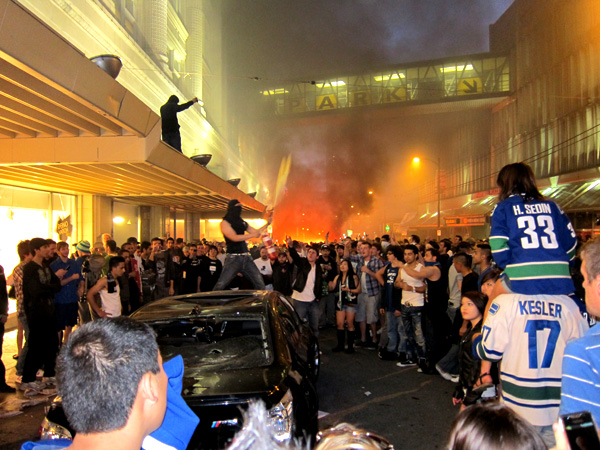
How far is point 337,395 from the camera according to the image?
629 centimetres

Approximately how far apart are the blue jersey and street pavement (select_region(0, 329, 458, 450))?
2.76 meters

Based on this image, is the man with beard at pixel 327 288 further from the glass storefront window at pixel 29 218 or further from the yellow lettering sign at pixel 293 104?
the yellow lettering sign at pixel 293 104

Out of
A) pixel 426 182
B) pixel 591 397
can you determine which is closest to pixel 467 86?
pixel 426 182

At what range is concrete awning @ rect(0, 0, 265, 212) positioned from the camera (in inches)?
198

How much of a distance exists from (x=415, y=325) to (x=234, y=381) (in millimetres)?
4636

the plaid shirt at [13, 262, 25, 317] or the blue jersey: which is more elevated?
the blue jersey

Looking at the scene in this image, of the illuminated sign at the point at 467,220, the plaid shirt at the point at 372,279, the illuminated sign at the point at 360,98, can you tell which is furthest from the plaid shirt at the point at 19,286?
the illuminated sign at the point at 360,98

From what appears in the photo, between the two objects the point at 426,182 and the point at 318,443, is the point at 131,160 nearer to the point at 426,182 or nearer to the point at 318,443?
the point at 318,443

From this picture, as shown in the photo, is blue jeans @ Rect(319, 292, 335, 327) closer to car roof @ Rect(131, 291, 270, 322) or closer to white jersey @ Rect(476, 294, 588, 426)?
car roof @ Rect(131, 291, 270, 322)

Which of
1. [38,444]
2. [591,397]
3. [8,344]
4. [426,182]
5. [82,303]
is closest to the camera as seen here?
[38,444]

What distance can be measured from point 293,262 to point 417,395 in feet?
12.5

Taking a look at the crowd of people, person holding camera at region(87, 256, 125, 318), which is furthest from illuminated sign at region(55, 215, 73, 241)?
person holding camera at region(87, 256, 125, 318)

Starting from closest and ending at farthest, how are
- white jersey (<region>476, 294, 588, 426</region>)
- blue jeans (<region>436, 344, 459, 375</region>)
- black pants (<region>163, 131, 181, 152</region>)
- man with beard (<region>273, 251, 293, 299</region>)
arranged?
white jersey (<region>476, 294, 588, 426</region>) → blue jeans (<region>436, 344, 459, 375</region>) → man with beard (<region>273, 251, 293, 299</region>) → black pants (<region>163, 131, 181, 152</region>)

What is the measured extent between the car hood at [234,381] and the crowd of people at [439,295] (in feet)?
3.39
